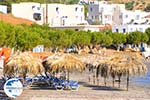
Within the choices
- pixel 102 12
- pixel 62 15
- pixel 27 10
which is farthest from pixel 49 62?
pixel 102 12

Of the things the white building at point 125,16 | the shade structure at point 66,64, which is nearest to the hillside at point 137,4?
the white building at point 125,16

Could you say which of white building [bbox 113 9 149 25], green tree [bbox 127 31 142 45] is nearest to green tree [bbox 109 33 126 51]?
green tree [bbox 127 31 142 45]

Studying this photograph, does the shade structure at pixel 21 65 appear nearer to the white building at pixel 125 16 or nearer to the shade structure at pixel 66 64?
the shade structure at pixel 66 64

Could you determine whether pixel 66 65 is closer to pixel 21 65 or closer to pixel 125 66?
pixel 21 65

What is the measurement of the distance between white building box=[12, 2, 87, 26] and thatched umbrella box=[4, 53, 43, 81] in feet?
223

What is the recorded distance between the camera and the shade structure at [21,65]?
2814cm

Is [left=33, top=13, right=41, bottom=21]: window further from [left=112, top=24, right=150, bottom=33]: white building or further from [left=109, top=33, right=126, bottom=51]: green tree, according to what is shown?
[left=109, top=33, right=126, bottom=51]: green tree

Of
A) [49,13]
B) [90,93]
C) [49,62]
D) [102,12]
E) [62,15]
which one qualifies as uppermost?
[49,13]

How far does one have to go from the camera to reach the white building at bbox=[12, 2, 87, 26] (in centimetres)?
9769

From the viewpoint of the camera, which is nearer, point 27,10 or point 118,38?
point 118,38

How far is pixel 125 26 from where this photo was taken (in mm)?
95188

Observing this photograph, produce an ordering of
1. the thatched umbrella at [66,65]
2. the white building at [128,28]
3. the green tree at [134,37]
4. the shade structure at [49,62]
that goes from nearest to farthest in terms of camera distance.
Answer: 1. the thatched umbrella at [66,65]
2. the shade structure at [49,62]
3. the green tree at [134,37]
4. the white building at [128,28]

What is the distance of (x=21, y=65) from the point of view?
1109 inches

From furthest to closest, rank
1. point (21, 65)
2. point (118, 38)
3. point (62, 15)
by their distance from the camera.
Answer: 1. point (62, 15)
2. point (118, 38)
3. point (21, 65)
